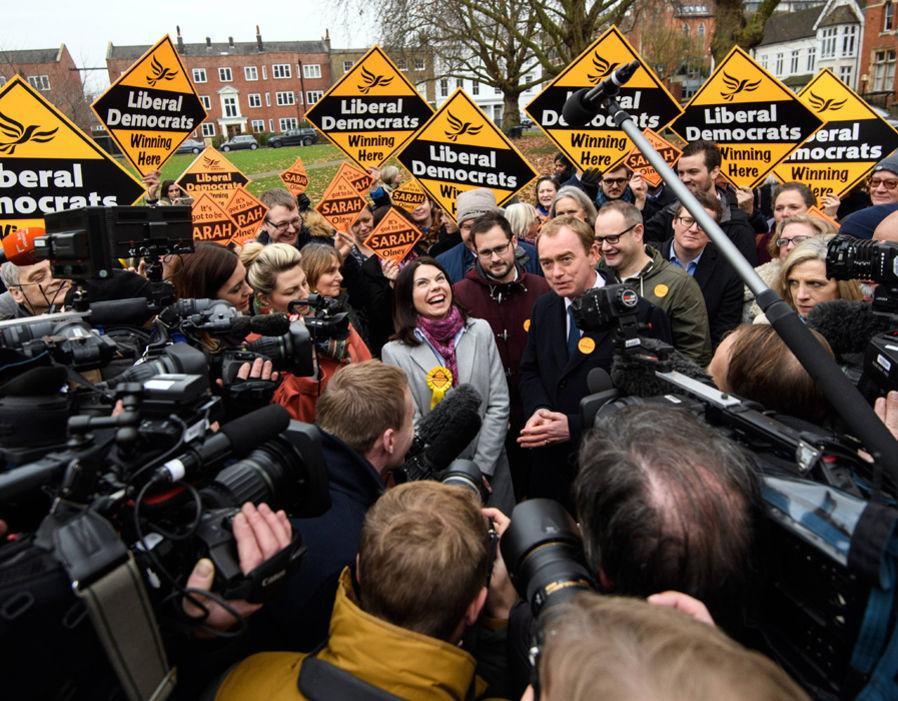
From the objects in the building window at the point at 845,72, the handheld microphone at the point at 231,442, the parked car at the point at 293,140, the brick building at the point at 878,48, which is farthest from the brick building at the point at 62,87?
the building window at the point at 845,72

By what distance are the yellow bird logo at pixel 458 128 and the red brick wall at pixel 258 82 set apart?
81.5 metres

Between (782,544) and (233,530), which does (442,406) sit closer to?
(233,530)


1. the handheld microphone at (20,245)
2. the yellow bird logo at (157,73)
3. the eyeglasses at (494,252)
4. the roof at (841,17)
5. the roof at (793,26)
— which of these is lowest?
the eyeglasses at (494,252)

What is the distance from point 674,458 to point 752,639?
17.6 inches

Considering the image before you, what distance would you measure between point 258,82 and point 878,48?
67.1 m

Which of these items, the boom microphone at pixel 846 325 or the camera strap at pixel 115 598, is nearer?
the camera strap at pixel 115 598

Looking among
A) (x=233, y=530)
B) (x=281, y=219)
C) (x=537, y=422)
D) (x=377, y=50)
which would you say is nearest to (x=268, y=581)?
(x=233, y=530)

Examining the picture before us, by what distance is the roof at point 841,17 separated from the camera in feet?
193

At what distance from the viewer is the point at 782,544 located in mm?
1249

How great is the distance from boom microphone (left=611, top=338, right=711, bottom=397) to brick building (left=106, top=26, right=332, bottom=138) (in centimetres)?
8439

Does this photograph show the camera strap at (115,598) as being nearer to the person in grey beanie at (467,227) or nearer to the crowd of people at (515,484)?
the crowd of people at (515,484)

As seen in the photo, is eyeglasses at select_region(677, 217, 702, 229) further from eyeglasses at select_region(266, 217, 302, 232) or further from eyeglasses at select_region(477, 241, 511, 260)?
eyeglasses at select_region(266, 217, 302, 232)

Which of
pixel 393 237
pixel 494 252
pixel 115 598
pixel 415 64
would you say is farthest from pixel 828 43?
pixel 115 598

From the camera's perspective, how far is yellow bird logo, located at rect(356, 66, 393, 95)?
6277 mm
